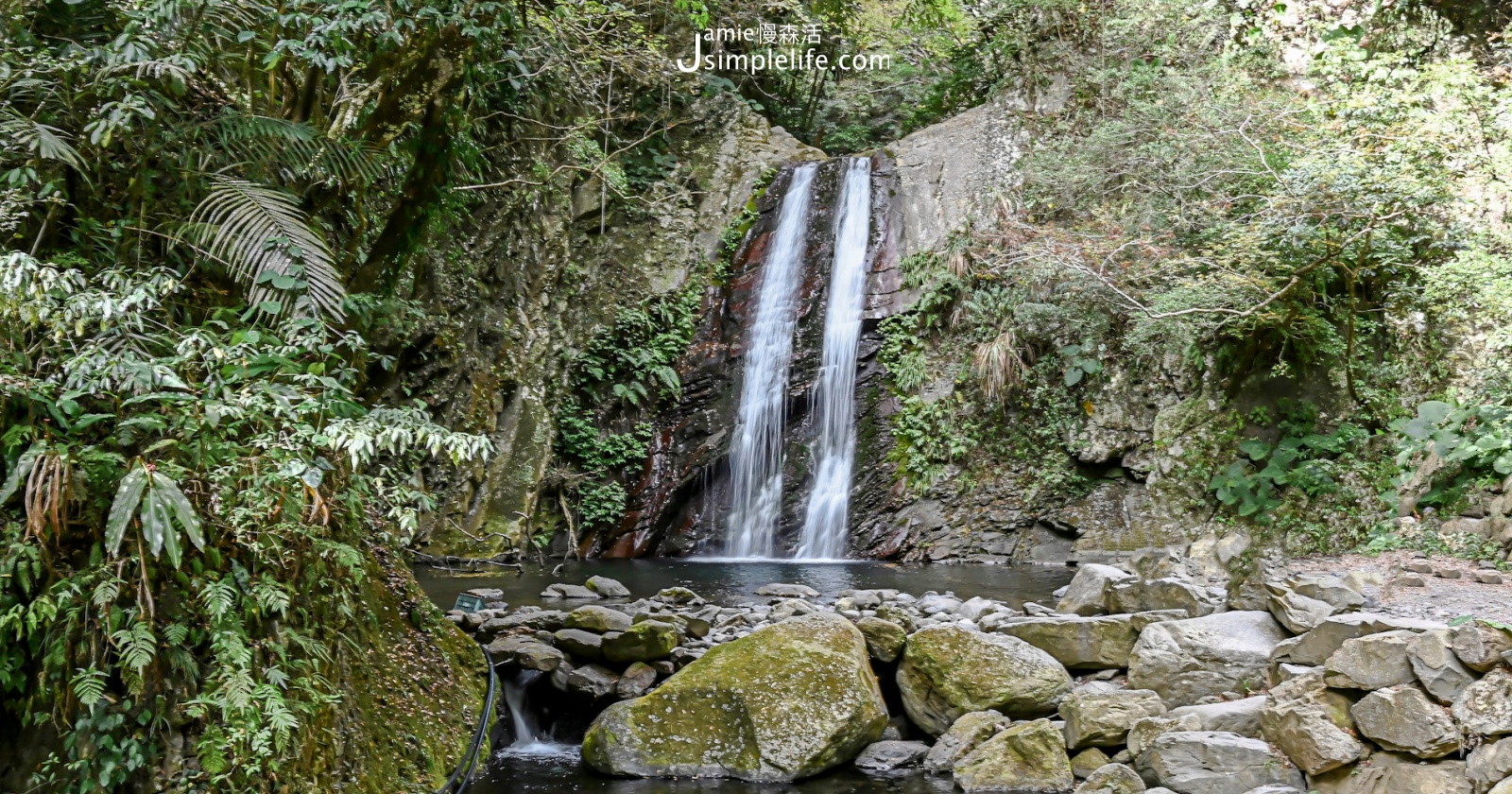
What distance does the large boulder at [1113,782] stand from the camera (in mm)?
4219

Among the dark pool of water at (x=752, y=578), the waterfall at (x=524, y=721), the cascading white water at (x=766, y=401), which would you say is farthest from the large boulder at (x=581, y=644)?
the cascading white water at (x=766, y=401)

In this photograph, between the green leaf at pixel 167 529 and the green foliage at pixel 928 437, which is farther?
the green foliage at pixel 928 437

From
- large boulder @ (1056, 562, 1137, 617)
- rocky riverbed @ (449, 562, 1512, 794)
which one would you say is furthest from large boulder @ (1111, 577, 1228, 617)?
large boulder @ (1056, 562, 1137, 617)

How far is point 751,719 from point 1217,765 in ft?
7.22

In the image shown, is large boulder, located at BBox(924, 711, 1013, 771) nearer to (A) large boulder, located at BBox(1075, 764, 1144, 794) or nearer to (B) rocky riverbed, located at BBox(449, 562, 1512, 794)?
(B) rocky riverbed, located at BBox(449, 562, 1512, 794)

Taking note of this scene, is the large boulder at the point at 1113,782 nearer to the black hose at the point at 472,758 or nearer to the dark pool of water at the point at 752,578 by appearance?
the black hose at the point at 472,758

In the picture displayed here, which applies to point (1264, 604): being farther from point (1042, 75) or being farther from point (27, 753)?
point (1042, 75)

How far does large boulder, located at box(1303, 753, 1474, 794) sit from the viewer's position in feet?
11.9

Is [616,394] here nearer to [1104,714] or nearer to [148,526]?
[1104,714]

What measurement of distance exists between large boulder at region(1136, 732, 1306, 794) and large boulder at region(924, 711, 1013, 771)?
966 mm

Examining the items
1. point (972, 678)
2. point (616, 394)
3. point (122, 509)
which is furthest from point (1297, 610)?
point (616, 394)

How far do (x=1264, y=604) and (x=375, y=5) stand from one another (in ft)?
19.0

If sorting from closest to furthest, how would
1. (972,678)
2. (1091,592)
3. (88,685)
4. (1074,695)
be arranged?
(88,685) → (1074,695) → (972,678) → (1091,592)

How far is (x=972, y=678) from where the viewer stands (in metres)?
5.30
